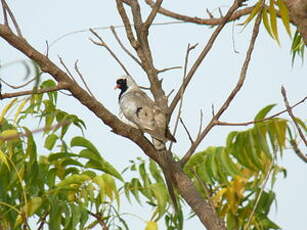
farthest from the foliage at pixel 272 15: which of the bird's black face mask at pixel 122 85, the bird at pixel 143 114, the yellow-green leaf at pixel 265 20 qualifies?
the bird's black face mask at pixel 122 85

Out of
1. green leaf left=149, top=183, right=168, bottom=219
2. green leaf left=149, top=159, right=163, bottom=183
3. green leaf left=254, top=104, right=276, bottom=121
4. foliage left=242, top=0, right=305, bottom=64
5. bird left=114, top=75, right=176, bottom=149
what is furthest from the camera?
bird left=114, top=75, right=176, bottom=149

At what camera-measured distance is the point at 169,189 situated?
347cm

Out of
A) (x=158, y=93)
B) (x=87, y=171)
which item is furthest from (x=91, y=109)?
(x=87, y=171)

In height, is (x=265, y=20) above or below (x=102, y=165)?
above

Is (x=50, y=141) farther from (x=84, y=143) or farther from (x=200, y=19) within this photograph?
(x=200, y=19)

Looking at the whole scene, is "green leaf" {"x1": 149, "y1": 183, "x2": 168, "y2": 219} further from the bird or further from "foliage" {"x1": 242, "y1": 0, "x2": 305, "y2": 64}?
"foliage" {"x1": 242, "y1": 0, "x2": 305, "y2": 64}

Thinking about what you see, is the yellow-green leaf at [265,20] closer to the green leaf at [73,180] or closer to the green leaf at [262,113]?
the green leaf at [262,113]

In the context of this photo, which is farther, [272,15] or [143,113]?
[143,113]

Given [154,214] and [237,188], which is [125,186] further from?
[237,188]

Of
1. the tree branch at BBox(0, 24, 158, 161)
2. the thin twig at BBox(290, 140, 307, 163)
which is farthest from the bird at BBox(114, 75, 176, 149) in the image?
the thin twig at BBox(290, 140, 307, 163)

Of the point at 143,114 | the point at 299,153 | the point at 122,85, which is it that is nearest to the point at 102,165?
the point at 143,114

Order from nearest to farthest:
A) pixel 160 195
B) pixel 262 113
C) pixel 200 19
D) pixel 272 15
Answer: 1. pixel 272 15
2. pixel 262 113
3. pixel 160 195
4. pixel 200 19

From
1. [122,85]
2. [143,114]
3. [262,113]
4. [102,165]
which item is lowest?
[102,165]

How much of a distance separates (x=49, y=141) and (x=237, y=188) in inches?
52.0
